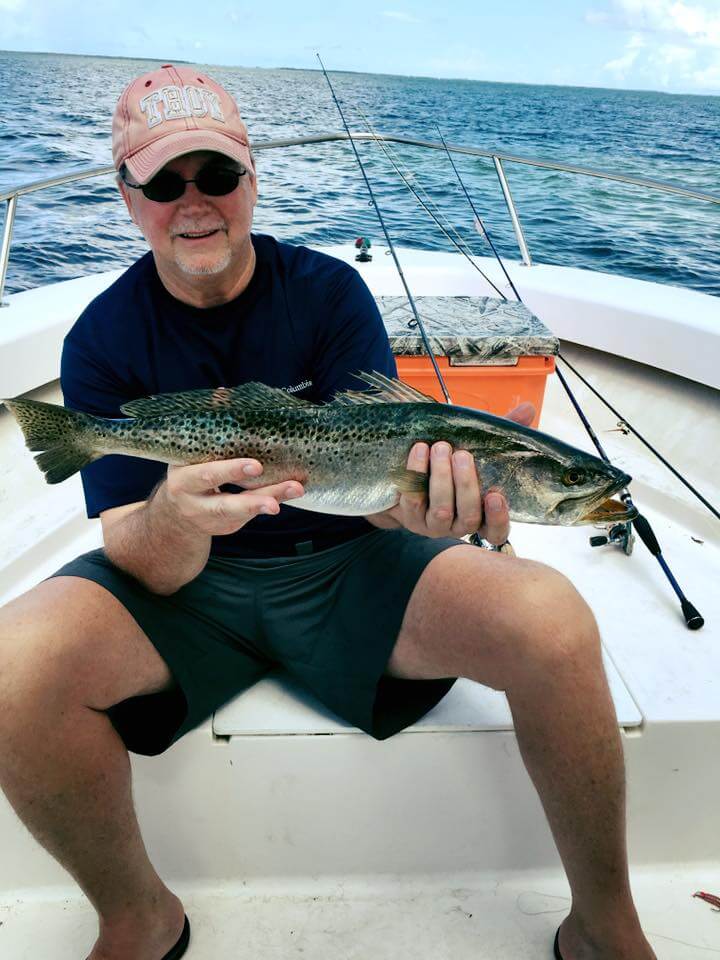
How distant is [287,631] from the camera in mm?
1989

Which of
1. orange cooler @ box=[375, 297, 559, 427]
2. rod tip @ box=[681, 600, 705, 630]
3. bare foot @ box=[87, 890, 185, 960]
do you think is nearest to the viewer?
bare foot @ box=[87, 890, 185, 960]

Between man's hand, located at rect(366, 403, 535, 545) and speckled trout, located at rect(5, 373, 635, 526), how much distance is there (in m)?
0.03

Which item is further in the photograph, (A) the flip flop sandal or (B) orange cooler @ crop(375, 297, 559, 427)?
(B) orange cooler @ crop(375, 297, 559, 427)

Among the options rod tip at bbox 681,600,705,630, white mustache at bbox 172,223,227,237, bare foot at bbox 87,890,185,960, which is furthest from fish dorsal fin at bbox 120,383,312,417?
rod tip at bbox 681,600,705,630

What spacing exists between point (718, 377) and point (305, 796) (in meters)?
3.31

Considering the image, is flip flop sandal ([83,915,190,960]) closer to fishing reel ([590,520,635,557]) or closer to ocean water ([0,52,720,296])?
fishing reel ([590,520,635,557])

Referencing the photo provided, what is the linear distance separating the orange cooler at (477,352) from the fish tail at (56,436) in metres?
1.73

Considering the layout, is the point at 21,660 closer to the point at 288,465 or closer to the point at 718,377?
the point at 288,465

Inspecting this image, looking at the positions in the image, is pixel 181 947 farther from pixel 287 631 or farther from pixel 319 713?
pixel 287 631

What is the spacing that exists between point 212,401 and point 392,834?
130 centimetres

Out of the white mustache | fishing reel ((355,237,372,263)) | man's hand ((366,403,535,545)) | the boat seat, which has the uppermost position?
the white mustache

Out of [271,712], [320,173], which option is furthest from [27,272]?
[271,712]

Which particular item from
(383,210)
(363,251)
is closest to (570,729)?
(363,251)

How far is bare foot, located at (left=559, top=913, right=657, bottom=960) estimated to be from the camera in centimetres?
163
